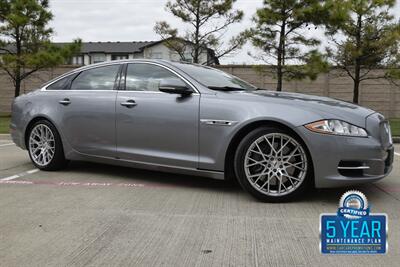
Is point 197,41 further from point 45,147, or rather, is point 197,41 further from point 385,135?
point 385,135

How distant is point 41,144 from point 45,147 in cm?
9

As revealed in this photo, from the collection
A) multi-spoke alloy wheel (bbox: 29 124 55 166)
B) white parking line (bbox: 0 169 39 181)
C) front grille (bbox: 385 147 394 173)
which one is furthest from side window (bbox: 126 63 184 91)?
front grille (bbox: 385 147 394 173)

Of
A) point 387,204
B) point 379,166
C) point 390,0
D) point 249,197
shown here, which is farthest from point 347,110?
point 390,0

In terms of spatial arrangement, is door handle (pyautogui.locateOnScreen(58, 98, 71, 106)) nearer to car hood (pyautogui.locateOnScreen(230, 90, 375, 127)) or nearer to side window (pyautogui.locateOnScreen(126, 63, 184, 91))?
side window (pyautogui.locateOnScreen(126, 63, 184, 91))

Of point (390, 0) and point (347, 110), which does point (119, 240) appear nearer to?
point (347, 110)

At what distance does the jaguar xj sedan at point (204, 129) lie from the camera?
424 centimetres

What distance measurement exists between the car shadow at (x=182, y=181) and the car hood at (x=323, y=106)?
0.85 m

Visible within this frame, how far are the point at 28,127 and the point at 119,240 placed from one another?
3.47m

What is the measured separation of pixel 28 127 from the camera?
6254 millimetres

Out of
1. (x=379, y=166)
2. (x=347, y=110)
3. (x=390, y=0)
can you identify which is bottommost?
(x=379, y=166)

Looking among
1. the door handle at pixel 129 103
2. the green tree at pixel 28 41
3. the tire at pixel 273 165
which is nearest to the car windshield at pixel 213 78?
the door handle at pixel 129 103

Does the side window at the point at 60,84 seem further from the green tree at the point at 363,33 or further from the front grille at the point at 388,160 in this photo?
the green tree at the point at 363,33

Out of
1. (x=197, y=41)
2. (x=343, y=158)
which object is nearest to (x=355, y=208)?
(x=343, y=158)

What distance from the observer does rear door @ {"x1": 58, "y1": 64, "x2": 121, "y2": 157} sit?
545 centimetres
